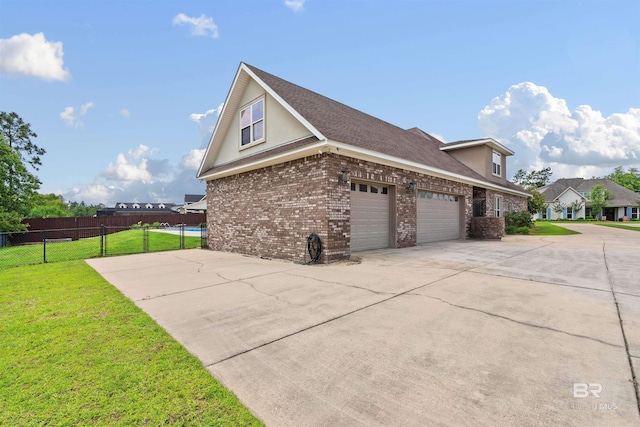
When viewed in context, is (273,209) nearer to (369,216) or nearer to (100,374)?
(369,216)

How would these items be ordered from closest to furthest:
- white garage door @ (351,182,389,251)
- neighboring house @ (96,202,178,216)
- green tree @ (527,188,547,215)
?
1. white garage door @ (351,182,389,251)
2. green tree @ (527,188,547,215)
3. neighboring house @ (96,202,178,216)

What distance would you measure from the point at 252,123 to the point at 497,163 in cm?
1612

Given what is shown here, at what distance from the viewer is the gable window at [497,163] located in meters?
18.2

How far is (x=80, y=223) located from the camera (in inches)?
1137

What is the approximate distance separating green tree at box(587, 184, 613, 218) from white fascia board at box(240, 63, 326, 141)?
53702 millimetres

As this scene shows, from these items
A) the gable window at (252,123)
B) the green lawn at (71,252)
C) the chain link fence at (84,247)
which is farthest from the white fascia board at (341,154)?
the green lawn at (71,252)

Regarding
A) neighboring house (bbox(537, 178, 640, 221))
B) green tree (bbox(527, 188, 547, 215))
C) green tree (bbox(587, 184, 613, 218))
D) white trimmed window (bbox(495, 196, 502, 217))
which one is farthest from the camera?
neighboring house (bbox(537, 178, 640, 221))

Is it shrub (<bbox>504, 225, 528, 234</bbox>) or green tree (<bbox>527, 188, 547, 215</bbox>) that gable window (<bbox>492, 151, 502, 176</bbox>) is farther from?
green tree (<bbox>527, 188, 547, 215</bbox>)

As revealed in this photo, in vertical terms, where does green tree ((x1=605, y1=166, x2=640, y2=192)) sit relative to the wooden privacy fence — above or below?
above

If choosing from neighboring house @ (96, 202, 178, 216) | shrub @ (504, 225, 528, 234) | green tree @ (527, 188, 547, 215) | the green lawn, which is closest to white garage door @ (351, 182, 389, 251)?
the green lawn

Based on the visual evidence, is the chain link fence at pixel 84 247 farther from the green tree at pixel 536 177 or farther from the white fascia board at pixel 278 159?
the green tree at pixel 536 177

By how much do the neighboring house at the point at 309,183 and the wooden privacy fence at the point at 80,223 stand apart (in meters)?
14.3

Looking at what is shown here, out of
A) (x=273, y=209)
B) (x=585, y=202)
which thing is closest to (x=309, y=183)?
(x=273, y=209)

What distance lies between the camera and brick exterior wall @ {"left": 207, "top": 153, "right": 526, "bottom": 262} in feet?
26.9
